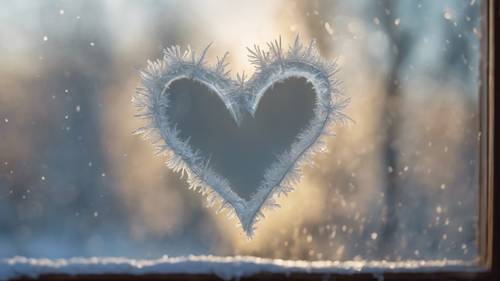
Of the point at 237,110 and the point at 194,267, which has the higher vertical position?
the point at 237,110

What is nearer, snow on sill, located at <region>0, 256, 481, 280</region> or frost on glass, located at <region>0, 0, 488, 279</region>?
snow on sill, located at <region>0, 256, 481, 280</region>

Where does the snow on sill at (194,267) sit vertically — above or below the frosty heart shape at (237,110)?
below

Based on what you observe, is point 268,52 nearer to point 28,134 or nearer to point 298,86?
point 298,86

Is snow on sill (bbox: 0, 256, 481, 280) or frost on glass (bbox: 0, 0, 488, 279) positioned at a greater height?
frost on glass (bbox: 0, 0, 488, 279)

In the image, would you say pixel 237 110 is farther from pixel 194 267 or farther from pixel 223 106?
pixel 194 267

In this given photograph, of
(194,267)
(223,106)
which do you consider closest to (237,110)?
(223,106)

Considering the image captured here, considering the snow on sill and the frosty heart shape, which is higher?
the frosty heart shape
